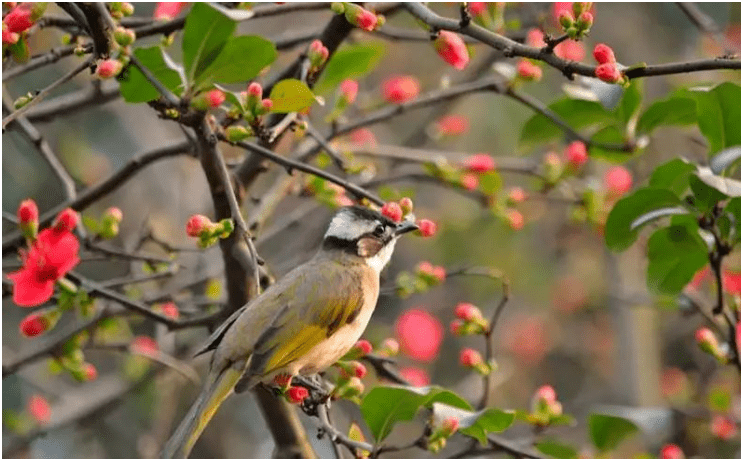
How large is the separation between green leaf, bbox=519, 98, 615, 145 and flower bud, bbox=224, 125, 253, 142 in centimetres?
125

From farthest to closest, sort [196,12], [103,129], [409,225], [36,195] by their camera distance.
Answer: [103,129] < [36,195] < [409,225] < [196,12]

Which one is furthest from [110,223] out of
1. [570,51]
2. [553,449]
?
[570,51]

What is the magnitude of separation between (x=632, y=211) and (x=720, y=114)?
0.38m

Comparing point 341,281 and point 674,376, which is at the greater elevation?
point 341,281

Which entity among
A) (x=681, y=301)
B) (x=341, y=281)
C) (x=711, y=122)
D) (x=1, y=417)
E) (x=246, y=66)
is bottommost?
(x=1, y=417)

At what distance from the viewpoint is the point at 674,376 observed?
7.08m

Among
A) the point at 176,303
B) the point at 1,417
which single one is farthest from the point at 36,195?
the point at 176,303

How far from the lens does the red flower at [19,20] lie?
9.11ft

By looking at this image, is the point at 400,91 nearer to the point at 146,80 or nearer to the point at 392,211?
the point at 392,211

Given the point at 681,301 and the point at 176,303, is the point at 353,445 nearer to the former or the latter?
the point at 176,303

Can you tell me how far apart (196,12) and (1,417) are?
9.97ft

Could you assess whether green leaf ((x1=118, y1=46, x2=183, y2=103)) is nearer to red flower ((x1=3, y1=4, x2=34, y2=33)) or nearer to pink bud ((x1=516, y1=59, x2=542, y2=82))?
red flower ((x1=3, y1=4, x2=34, y2=33))

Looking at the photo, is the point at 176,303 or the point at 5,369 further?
the point at 176,303

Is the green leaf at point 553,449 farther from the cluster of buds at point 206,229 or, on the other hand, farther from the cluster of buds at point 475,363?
the cluster of buds at point 206,229
